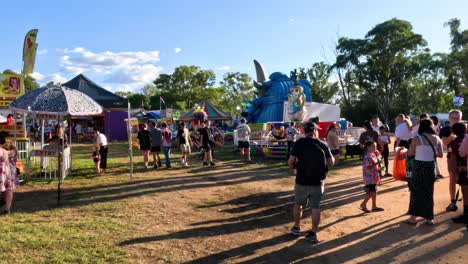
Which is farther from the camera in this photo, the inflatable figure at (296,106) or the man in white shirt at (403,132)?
the inflatable figure at (296,106)

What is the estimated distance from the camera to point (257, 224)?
6.27 m

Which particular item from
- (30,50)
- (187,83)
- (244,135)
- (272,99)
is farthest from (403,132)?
(187,83)

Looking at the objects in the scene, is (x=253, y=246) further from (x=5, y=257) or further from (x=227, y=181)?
(x=227, y=181)

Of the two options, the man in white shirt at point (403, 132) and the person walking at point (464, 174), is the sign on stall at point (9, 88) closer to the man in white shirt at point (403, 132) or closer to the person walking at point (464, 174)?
the man in white shirt at point (403, 132)

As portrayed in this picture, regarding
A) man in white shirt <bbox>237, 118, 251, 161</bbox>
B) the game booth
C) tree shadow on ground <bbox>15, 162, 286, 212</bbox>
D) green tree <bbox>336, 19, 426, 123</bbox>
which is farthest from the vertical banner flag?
green tree <bbox>336, 19, 426, 123</bbox>

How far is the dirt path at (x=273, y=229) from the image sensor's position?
4863mm

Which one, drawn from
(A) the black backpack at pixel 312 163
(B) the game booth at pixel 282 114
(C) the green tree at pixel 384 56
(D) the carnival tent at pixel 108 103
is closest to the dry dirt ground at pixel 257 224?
(A) the black backpack at pixel 312 163

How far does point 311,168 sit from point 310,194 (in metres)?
→ 0.40

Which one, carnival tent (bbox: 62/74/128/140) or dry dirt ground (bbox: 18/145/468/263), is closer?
dry dirt ground (bbox: 18/145/468/263)

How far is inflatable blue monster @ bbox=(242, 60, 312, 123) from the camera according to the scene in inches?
885

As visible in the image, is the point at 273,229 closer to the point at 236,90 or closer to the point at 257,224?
the point at 257,224

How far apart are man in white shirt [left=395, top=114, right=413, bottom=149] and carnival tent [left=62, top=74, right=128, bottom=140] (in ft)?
78.0

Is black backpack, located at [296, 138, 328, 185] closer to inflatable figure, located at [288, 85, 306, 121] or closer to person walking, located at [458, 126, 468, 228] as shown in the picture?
person walking, located at [458, 126, 468, 228]

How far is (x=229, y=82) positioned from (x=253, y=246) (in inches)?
2548
